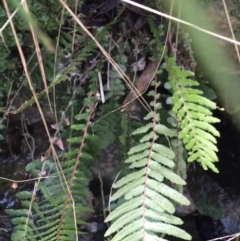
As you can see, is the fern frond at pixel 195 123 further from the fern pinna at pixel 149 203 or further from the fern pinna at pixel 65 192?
the fern pinna at pixel 65 192

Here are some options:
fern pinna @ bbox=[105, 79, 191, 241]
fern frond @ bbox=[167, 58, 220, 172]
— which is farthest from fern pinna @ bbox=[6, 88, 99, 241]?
fern frond @ bbox=[167, 58, 220, 172]

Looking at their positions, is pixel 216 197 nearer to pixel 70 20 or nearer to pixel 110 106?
pixel 110 106

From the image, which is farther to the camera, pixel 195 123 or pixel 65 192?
pixel 65 192

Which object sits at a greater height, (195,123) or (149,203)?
(195,123)

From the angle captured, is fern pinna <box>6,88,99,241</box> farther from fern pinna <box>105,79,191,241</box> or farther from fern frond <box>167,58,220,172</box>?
fern frond <box>167,58,220,172</box>

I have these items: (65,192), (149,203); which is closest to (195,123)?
(149,203)

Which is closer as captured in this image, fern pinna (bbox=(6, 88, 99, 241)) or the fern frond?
the fern frond

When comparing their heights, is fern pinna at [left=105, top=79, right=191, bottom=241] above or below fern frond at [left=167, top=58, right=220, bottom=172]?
below

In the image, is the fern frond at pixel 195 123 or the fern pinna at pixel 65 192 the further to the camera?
the fern pinna at pixel 65 192

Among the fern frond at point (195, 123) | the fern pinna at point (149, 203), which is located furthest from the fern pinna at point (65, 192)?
the fern frond at point (195, 123)

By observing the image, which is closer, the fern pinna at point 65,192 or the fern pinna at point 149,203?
the fern pinna at point 149,203

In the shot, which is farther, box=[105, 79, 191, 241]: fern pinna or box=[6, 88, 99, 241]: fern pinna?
box=[6, 88, 99, 241]: fern pinna

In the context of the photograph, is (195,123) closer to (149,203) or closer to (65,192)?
(149,203)

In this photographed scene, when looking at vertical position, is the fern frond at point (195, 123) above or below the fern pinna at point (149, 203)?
above
